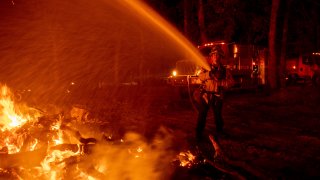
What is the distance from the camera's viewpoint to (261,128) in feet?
30.6

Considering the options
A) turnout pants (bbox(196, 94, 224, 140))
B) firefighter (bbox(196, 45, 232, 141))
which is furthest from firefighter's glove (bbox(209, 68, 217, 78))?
turnout pants (bbox(196, 94, 224, 140))

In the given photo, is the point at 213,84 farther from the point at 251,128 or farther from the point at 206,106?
the point at 251,128

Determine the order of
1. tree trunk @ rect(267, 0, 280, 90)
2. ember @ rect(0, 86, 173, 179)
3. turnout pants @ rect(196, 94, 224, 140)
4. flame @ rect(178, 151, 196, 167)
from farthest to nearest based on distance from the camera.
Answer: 1. tree trunk @ rect(267, 0, 280, 90)
2. turnout pants @ rect(196, 94, 224, 140)
3. flame @ rect(178, 151, 196, 167)
4. ember @ rect(0, 86, 173, 179)

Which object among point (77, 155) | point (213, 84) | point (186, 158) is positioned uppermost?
point (213, 84)

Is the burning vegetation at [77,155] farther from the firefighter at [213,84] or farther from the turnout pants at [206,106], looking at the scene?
the firefighter at [213,84]

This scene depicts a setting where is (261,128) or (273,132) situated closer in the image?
(273,132)

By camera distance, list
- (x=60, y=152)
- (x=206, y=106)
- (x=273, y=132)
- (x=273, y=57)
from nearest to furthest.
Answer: (x=60, y=152), (x=206, y=106), (x=273, y=132), (x=273, y=57)

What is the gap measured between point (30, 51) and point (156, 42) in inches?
485

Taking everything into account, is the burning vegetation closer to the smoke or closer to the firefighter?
the smoke

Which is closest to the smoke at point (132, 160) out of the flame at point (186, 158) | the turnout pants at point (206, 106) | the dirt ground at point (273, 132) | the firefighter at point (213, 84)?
the flame at point (186, 158)

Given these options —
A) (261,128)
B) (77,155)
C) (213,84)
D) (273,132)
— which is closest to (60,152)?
(77,155)

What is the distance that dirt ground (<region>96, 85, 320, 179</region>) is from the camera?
596 centimetres

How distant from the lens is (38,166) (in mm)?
5645

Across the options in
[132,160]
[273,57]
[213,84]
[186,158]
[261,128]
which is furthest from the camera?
[273,57]
